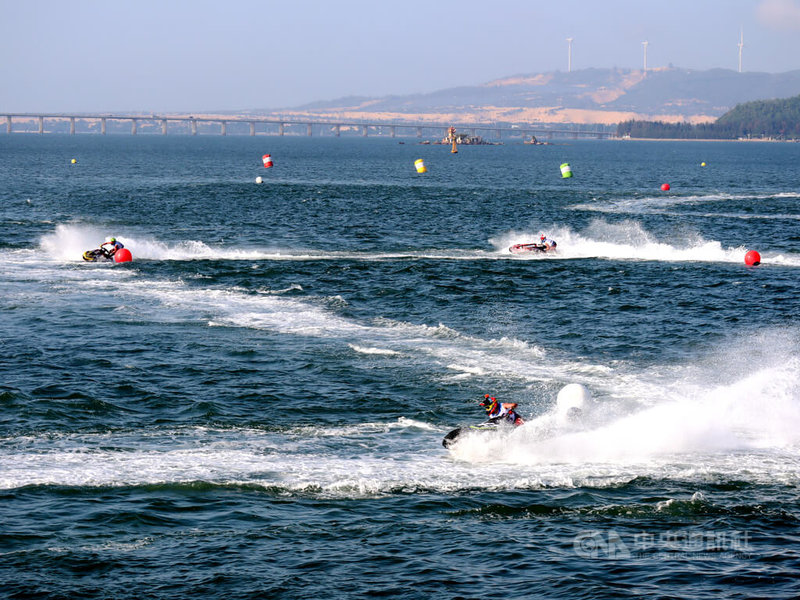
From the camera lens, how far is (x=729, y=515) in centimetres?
2228

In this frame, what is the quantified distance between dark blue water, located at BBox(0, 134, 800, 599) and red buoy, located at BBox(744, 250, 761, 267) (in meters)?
0.70

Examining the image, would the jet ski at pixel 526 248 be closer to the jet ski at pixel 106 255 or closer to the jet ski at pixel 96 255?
the jet ski at pixel 106 255

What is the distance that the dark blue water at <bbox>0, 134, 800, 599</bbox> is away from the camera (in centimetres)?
1991

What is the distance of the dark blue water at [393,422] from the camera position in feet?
65.3

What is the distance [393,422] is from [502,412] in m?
4.03

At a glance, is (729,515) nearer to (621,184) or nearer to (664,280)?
(664,280)

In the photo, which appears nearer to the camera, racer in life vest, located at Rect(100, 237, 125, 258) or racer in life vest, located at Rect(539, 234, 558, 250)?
racer in life vest, located at Rect(100, 237, 125, 258)

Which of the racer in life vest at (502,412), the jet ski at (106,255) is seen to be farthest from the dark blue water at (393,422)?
the jet ski at (106,255)

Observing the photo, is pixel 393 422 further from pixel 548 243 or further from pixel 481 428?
pixel 548 243

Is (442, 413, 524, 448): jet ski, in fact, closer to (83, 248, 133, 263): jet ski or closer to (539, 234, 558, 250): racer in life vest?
(83, 248, 133, 263): jet ski

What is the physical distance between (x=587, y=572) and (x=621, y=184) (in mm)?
118950

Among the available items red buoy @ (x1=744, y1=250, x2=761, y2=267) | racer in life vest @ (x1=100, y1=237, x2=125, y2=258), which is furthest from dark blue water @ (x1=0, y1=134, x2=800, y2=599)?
racer in life vest @ (x1=100, y1=237, x2=125, y2=258)

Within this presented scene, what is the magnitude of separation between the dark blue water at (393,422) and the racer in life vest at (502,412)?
16.5 inches

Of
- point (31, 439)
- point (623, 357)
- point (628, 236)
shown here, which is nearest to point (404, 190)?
point (628, 236)
